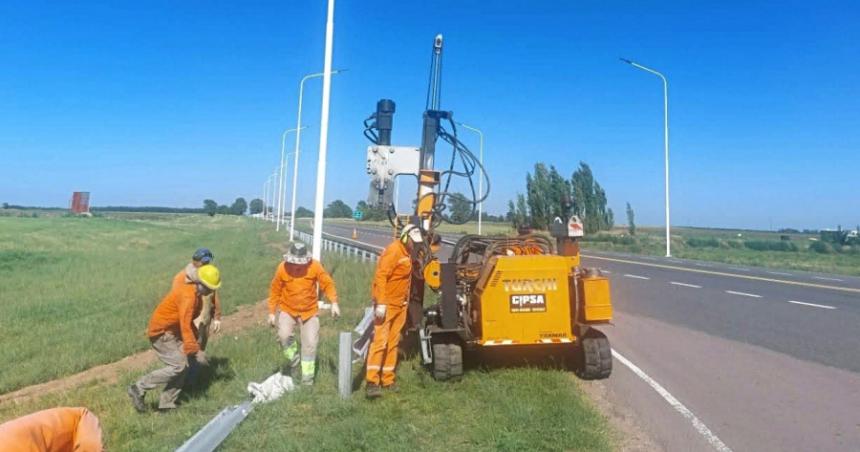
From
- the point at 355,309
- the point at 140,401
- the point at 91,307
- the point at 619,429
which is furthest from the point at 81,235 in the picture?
the point at 619,429

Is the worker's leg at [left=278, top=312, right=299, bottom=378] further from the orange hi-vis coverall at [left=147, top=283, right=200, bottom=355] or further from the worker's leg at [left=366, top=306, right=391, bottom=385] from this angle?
the worker's leg at [left=366, top=306, right=391, bottom=385]

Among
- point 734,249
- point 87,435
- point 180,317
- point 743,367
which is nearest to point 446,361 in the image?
point 180,317

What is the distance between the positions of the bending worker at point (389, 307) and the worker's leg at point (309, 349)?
0.69m

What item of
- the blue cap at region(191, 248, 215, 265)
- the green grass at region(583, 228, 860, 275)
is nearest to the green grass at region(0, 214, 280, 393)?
the blue cap at region(191, 248, 215, 265)

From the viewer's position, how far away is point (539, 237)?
8.39m

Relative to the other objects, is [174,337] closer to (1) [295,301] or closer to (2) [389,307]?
(1) [295,301]

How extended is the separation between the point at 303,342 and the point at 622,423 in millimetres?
3473

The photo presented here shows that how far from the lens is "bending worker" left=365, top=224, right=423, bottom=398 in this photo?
21.4ft

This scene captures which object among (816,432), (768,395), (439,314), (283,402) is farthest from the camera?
(439,314)

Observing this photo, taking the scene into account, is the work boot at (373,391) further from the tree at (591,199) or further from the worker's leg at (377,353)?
the tree at (591,199)

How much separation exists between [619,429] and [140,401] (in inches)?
188

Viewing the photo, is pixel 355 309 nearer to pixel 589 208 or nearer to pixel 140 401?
pixel 140 401

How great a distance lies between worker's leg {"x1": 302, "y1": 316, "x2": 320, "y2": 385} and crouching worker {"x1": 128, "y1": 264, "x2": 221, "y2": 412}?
112 cm

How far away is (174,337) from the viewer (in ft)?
21.7
